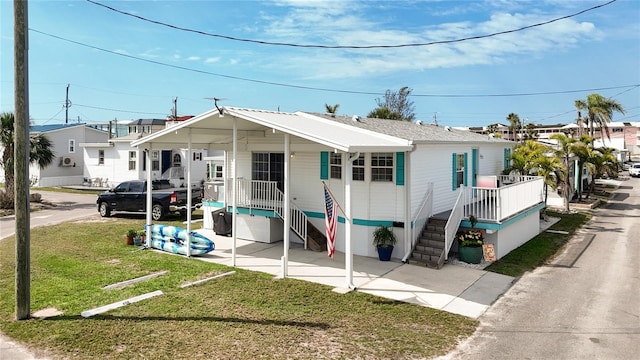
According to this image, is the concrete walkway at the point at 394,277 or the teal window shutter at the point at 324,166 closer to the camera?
the concrete walkway at the point at 394,277

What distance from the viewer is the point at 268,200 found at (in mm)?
13680

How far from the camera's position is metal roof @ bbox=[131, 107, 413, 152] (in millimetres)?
9961

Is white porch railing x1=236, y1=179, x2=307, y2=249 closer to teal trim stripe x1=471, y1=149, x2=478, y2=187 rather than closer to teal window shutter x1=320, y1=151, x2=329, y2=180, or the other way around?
teal window shutter x1=320, y1=151, x2=329, y2=180

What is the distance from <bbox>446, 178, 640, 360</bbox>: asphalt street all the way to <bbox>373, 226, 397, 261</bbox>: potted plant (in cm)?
330

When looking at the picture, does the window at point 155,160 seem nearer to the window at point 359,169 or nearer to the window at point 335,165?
the window at point 335,165

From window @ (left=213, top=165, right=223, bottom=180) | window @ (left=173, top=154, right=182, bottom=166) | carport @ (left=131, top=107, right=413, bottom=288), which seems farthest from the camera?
window @ (left=173, top=154, right=182, bottom=166)

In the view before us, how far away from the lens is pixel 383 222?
12.4 meters

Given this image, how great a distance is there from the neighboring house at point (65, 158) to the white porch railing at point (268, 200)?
2794cm

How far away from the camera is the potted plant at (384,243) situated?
12.1 m

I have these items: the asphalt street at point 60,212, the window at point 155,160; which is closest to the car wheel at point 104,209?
the asphalt street at point 60,212

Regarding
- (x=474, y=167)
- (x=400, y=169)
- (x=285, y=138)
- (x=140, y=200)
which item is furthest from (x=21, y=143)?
(x=474, y=167)

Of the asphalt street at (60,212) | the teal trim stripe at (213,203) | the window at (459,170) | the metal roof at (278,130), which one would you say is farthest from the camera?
the asphalt street at (60,212)

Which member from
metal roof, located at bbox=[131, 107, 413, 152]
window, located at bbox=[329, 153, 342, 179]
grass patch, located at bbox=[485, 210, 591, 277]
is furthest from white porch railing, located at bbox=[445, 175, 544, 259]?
window, located at bbox=[329, 153, 342, 179]

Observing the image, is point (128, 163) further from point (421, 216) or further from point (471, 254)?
point (471, 254)
